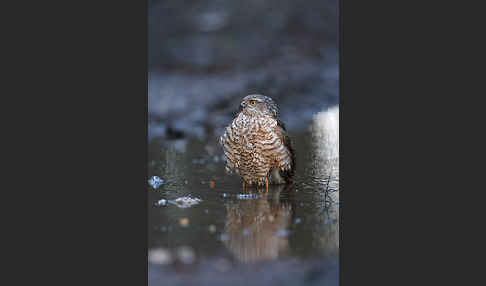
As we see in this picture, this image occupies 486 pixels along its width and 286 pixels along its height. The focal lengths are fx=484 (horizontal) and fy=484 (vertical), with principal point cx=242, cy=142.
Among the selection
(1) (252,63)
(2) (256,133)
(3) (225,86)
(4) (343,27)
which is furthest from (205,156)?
(1) (252,63)

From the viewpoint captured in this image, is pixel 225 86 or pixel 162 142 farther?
pixel 225 86

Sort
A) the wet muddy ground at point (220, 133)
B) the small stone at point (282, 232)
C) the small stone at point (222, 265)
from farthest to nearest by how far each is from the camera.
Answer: the small stone at point (282, 232) < the wet muddy ground at point (220, 133) < the small stone at point (222, 265)

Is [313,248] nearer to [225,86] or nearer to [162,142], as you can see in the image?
[162,142]

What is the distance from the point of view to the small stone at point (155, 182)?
245 inches

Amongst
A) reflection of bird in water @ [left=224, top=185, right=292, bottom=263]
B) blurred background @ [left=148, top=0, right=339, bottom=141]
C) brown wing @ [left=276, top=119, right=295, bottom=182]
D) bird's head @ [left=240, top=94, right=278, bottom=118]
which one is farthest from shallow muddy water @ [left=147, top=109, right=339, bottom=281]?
blurred background @ [left=148, top=0, right=339, bottom=141]

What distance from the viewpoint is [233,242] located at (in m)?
4.09

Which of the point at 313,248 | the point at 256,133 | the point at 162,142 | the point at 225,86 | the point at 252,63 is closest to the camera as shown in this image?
the point at 313,248

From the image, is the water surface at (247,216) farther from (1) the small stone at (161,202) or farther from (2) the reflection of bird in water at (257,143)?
(2) the reflection of bird in water at (257,143)

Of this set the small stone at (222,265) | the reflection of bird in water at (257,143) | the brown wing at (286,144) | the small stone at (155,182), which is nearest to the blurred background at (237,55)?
the small stone at (155,182)

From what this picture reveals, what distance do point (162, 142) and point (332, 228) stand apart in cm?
649

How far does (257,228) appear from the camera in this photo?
439 centimetres

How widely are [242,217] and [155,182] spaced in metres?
1.97

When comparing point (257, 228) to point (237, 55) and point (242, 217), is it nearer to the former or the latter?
point (242, 217)

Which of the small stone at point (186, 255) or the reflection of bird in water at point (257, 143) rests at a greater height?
the reflection of bird in water at point (257, 143)
